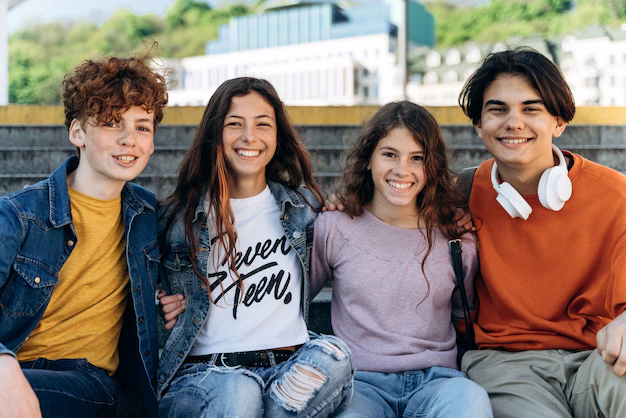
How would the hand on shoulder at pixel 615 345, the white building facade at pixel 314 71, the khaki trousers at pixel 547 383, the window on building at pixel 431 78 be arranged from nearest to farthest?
1. the hand on shoulder at pixel 615 345
2. the khaki trousers at pixel 547 383
3. the window on building at pixel 431 78
4. the white building facade at pixel 314 71

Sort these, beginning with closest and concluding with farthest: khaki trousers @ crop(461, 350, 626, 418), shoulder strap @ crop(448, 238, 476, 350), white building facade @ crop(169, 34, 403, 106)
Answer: khaki trousers @ crop(461, 350, 626, 418) → shoulder strap @ crop(448, 238, 476, 350) → white building facade @ crop(169, 34, 403, 106)

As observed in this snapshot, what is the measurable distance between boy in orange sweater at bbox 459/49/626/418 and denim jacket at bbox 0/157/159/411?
1.30 m

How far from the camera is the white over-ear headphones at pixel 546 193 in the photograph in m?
2.20

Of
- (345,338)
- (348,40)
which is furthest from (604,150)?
(348,40)

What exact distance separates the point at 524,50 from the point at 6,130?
4.50 meters

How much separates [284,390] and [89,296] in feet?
2.71

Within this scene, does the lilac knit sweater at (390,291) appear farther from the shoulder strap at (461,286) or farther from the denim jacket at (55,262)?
the denim jacket at (55,262)

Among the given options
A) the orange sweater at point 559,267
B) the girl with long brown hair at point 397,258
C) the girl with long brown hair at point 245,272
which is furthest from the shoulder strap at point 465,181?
the girl with long brown hair at point 245,272

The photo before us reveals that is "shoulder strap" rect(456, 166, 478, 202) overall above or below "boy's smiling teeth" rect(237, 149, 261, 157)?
below

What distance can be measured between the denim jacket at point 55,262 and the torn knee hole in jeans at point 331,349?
724 mm

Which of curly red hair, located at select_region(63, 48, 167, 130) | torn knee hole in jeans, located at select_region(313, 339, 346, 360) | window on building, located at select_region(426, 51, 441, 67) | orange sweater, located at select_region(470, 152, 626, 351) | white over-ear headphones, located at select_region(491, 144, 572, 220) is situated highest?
window on building, located at select_region(426, 51, 441, 67)

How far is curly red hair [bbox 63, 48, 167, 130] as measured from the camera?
7.19 ft

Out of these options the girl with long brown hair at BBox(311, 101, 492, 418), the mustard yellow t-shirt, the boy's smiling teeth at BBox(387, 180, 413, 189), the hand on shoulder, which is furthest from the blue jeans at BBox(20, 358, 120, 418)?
the hand on shoulder

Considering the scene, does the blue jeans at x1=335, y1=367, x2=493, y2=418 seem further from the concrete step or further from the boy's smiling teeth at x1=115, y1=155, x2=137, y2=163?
the concrete step
